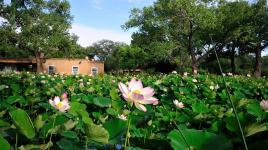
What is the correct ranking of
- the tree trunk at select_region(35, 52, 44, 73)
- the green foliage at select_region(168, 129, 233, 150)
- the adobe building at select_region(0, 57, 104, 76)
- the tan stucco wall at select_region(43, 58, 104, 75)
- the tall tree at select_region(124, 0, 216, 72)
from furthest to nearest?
the tan stucco wall at select_region(43, 58, 104, 75) < the adobe building at select_region(0, 57, 104, 76) < the tree trunk at select_region(35, 52, 44, 73) < the tall tree at select_region(124, 0, 216, 72) < the green foliage at select_region(168, 129, 233, 150)

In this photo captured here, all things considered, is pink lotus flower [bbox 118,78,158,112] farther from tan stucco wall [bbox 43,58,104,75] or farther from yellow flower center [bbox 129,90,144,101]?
tan stucco wall [bbox 43,58,104,75]

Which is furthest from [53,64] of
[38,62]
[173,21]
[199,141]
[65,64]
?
[199,141]

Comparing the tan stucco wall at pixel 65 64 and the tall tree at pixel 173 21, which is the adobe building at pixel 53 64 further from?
the tall tree at pixel 173 21

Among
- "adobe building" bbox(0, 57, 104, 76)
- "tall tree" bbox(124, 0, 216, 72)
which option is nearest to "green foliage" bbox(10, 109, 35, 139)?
"tall tree" bbox(124, 0, 216, 72)

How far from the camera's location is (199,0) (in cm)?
2950

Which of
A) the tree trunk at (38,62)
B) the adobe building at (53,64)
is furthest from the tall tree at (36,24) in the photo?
the adobe building at (53,64)

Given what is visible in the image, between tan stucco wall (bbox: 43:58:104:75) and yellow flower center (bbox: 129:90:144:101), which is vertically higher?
yellow flower center (bbox: 129:90:144:101)

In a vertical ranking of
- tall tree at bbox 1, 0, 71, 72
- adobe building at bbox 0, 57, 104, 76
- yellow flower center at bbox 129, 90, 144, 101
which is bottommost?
adobe building at bbox 0, 57, 104, 76

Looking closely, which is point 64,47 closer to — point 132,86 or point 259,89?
point 259,89

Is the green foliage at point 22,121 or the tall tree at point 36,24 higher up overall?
the tall tree at point 36,24

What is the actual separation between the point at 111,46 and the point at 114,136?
2958 inches

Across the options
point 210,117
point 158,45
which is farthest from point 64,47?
point 210,117

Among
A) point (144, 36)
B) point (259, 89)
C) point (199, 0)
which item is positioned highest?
point (199, 0)

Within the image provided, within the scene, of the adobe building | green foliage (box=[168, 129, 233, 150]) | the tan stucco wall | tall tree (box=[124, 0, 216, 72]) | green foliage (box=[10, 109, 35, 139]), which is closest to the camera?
green foliage (box=[168, 129, 233, 150])
